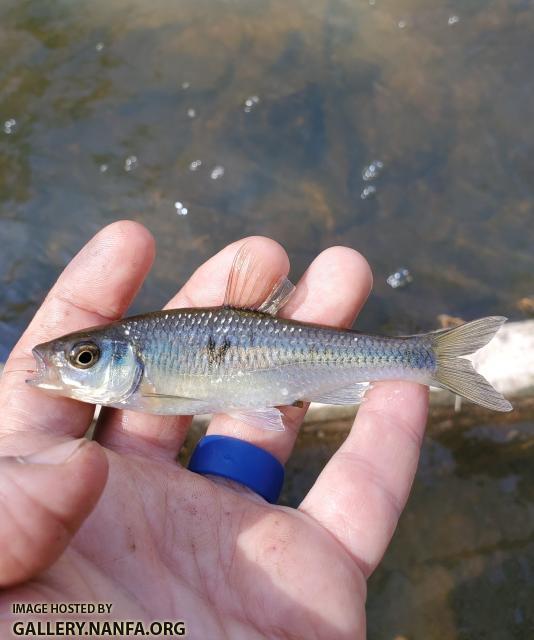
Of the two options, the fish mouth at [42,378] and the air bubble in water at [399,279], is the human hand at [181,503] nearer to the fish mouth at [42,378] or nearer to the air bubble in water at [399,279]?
the fish mouth at [42,378]

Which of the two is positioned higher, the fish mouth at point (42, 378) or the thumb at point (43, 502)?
the thumb at point (43, 502)

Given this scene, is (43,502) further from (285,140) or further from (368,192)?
(285,140)

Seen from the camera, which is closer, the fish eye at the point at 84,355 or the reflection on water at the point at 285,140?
the fish eye at the point at 84,355

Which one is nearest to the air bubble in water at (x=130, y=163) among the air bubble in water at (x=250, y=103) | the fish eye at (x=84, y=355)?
the air bubble in water at (x=250, y=103)

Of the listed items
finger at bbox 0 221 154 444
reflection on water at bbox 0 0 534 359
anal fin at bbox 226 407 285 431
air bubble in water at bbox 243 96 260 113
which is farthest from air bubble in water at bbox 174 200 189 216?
anal fin at bbox 226 407 285 431

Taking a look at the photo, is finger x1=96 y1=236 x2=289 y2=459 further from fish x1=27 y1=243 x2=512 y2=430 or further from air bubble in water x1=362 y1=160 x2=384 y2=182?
air bubble in water x1=362 y1=160 x2=384 y2=182

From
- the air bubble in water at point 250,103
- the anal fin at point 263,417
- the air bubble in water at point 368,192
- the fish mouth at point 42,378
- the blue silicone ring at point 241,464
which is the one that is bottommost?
the blue silicone ring at point 241,464

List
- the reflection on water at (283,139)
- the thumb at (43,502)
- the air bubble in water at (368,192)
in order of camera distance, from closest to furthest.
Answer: the thumb at (43,502) → the reflection on water at (283,139) → the air bubble in water at (368,192)

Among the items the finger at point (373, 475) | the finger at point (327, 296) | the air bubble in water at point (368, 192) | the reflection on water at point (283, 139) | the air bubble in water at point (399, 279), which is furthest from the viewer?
the air bubble in water at point (368, 192)
